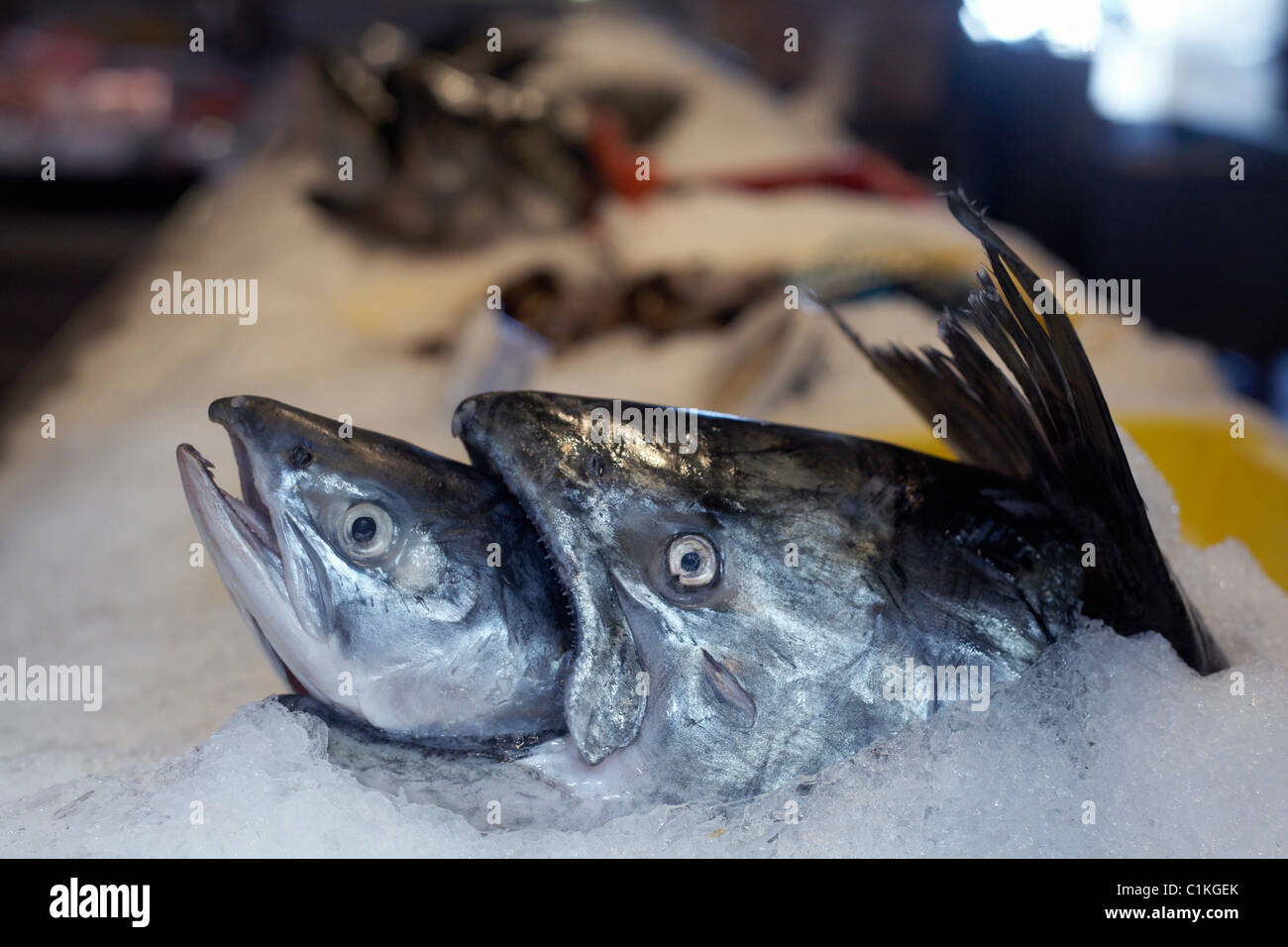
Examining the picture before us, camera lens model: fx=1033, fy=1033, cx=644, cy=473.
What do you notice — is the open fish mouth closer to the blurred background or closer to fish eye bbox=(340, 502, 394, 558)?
fish eye bbox=(340, 502, 394, 558)

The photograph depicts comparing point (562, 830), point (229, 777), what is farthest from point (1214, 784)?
point (229, 777)

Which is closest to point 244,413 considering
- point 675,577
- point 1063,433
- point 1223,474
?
point 675,577

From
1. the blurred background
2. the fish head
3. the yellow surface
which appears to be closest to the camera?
the fish head

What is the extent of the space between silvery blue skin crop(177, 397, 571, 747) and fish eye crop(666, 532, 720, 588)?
0.10 m

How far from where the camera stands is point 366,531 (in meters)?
0.74

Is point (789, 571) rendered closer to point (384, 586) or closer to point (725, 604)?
point (725, 604)

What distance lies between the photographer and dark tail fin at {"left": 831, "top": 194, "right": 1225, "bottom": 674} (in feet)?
2.42

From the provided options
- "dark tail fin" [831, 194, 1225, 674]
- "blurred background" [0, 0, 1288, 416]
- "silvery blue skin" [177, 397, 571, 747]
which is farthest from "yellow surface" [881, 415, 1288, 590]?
"blurred background" [0, 0, 1288, 416]

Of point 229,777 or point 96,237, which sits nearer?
point 229,777

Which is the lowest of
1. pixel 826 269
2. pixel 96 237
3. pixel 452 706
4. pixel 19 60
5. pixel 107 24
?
pixel 452 706

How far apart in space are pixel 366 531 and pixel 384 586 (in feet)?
0.14

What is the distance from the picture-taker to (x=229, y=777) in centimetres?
75

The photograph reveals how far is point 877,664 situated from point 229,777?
0.47 meters
